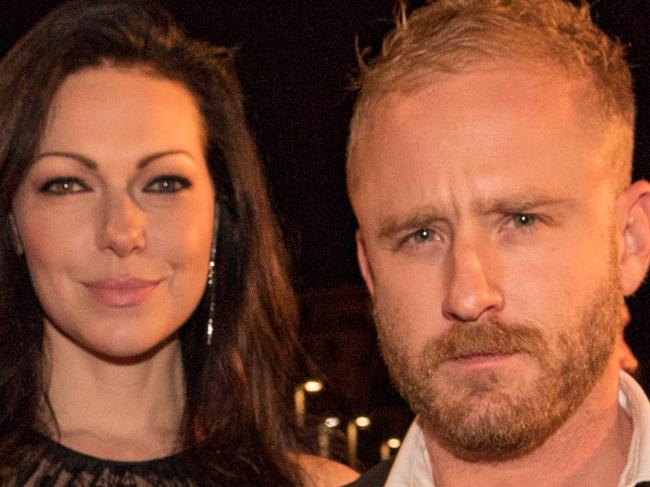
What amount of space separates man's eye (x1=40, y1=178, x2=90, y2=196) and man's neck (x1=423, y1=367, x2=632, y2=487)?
1102 millimetres

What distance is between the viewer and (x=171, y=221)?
3020mm

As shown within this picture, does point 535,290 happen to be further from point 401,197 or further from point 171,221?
point 171,221

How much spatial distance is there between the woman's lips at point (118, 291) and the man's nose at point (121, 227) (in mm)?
60

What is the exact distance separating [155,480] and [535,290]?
45.3 inches

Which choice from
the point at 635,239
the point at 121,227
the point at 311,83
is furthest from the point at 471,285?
the point at 311,83

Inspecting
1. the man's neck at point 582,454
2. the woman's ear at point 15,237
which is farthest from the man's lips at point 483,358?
the woman's ear at point 15,237

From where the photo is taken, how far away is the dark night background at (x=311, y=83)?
4.29m

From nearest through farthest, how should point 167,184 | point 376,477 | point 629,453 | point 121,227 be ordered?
1. point 629,453
2. point 376,477
3. point 121,227
4. point 167,184

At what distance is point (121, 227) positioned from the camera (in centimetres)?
292

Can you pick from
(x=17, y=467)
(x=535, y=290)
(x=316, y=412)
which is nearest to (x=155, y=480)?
(x=17, y=467)

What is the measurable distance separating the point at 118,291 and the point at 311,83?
73.6 inches

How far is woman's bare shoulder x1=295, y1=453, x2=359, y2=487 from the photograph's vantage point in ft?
10.4

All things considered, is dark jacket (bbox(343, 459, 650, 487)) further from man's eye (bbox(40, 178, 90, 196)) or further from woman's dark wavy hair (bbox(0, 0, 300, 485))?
man's eye (bbox(40, 178, 90, 196))

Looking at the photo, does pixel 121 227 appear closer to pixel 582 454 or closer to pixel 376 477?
pixel 376 477
